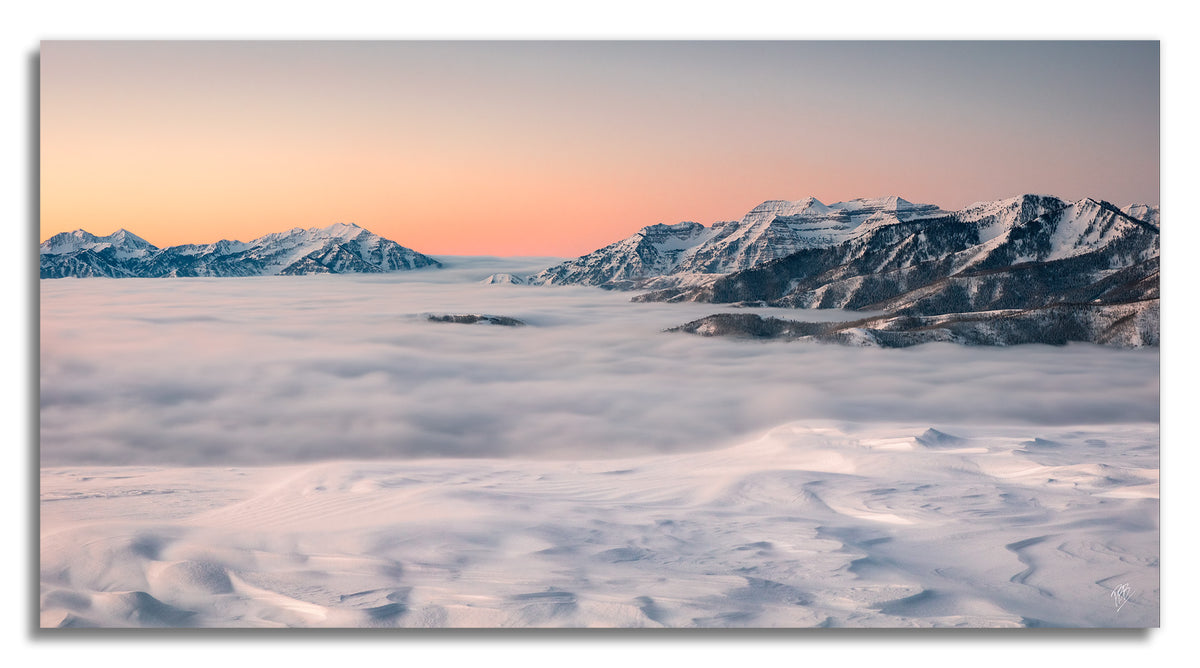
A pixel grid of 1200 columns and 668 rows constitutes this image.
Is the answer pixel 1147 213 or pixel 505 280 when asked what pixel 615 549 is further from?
pixel 1147 213

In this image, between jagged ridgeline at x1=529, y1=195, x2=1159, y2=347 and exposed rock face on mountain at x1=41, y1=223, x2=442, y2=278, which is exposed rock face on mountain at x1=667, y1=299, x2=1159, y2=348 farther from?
exposed rock face on mountain at x1=41, y1=223, x2=442, y2=278

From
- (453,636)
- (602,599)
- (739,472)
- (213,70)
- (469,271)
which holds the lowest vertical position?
(453,636)

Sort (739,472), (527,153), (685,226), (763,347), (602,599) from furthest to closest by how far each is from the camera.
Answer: (763,347), (685,226), (527,153), (739,472), (602,599)

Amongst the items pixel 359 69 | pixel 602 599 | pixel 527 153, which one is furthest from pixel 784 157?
pixel 602 599

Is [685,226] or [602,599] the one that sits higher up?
[685,226]

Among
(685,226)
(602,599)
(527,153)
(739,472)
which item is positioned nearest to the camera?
(602,599)

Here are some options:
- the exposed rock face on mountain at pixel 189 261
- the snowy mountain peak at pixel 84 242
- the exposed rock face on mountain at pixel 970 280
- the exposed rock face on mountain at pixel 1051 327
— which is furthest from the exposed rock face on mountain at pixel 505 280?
the snowy mountain peak at pixel 84 242

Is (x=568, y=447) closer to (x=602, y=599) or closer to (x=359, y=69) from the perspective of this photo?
(x=602, y=599)
